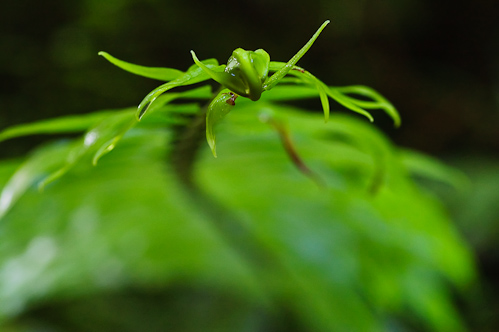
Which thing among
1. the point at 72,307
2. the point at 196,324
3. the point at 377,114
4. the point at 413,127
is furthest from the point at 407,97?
the point at 72,307

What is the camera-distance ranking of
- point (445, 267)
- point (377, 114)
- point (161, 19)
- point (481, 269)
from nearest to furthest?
point (445, 267) < point (161, 19) < point (481, 269) < point (377, 114)

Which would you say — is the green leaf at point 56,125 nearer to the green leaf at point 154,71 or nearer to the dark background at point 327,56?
the green leaf at point 154,71

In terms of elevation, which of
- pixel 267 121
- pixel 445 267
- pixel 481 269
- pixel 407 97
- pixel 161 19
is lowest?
pixel 481 269

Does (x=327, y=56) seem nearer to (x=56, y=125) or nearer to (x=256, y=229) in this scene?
(x=256, y=229)

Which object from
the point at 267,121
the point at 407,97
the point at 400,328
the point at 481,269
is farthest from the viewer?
the point at 407,97

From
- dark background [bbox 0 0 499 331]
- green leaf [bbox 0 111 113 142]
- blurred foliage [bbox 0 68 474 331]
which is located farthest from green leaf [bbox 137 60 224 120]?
dark background [bbox 0 0 499 331]

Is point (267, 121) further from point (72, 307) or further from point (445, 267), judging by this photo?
point (72, 307)

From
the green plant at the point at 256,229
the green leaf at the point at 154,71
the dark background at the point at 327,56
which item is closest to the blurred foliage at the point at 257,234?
the green plant at the point at 256,229

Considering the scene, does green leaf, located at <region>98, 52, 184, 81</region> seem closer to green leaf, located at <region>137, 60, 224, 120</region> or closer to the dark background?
green leaf, located at <region>137, 60, 224, 120</region>

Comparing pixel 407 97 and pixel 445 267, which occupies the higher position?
pixel 445 267
